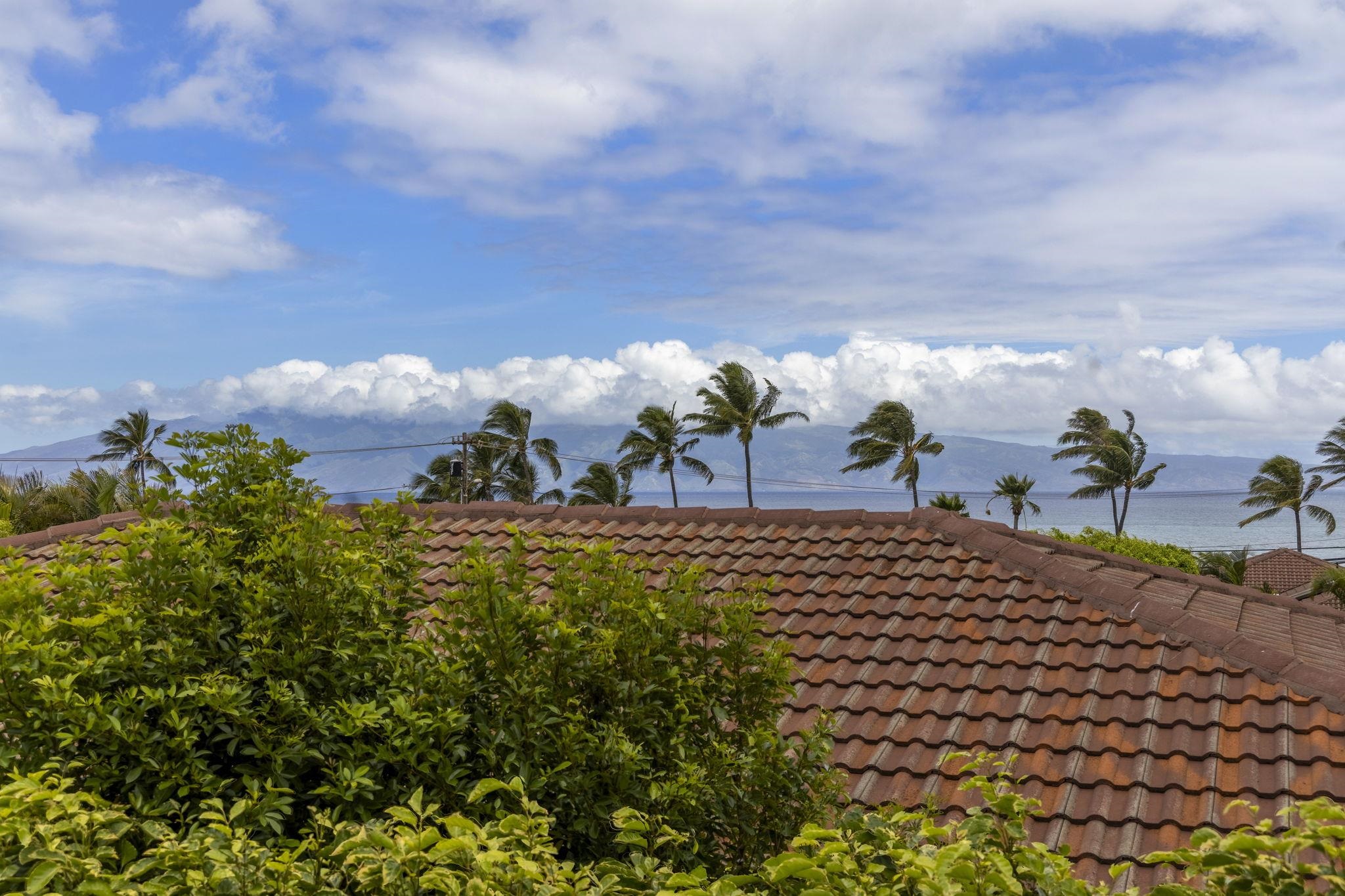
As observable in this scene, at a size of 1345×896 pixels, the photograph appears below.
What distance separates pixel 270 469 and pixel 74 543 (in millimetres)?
903

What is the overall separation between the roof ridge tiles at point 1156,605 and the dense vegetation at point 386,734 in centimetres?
492

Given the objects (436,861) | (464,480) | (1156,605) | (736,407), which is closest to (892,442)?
(736,407)

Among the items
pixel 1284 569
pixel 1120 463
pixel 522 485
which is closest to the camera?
pixel 1284 569

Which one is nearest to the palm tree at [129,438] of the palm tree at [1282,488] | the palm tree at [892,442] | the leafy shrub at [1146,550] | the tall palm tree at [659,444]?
the tall palm tree at [659,444]

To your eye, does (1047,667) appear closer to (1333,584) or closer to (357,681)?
(357,681)

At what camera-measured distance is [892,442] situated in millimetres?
77750

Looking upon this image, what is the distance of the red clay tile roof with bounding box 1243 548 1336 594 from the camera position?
69.4 meters

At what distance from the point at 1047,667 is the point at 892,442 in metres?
70.8

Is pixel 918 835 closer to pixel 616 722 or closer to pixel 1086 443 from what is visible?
pixel 616 722

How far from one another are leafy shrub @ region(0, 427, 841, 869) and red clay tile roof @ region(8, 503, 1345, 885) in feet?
2.96

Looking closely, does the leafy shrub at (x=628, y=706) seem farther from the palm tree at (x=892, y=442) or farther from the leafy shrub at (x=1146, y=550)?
the palm tree at (x=892, y=442)

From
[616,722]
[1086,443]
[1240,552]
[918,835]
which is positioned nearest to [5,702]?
[616,722]

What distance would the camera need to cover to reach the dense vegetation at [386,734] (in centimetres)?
297

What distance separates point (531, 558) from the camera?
10773mm
